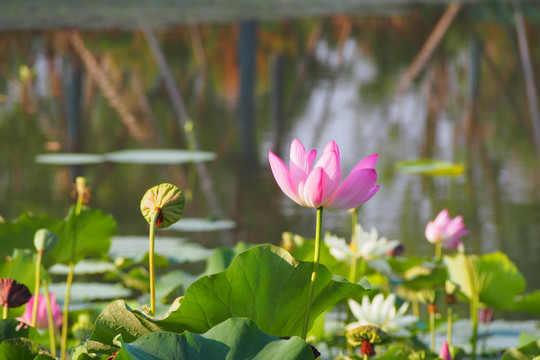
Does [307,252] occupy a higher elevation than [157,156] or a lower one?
lower

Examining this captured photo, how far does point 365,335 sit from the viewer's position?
1166 millimetres

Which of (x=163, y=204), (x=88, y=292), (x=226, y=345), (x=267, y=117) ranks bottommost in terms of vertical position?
(x=88, y=292)

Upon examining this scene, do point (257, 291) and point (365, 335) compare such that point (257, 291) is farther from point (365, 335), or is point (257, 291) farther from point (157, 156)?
point (157, 156)

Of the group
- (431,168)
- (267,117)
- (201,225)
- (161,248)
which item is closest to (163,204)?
(161,248)

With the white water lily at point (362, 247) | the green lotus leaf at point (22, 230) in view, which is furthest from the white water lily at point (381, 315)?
the green lotus leaf at point (22, 230)

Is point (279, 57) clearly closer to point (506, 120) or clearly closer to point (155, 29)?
point (155, 29)

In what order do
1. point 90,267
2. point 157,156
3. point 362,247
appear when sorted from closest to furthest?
1. point 362,247
2. point 90,267
3. point 157,156

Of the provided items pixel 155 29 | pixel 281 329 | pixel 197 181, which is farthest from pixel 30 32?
pixel 281 329

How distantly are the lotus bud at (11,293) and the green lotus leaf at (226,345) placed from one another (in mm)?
289

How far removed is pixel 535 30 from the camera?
952 centimetres

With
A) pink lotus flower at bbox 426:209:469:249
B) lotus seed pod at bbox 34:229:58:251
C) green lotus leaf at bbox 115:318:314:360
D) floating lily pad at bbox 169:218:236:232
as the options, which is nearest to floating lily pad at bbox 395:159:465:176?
floating lily pad at bbox 169:218:236:232

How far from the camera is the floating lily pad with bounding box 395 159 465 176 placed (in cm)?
379

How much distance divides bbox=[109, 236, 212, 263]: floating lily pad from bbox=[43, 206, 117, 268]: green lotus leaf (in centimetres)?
54

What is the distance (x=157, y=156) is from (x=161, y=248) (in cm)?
150
